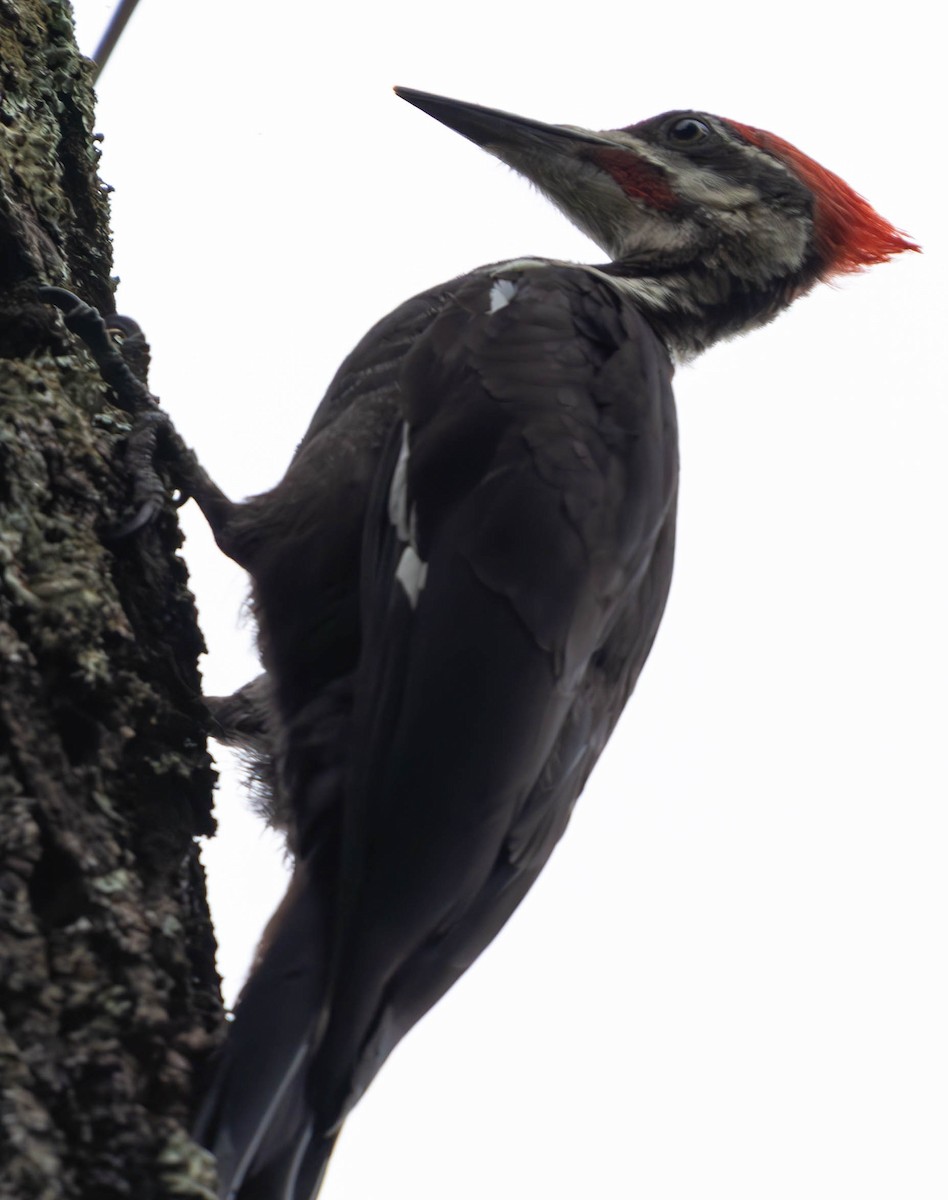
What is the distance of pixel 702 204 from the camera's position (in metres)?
→ 3.52

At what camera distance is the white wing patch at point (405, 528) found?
2.15 meters

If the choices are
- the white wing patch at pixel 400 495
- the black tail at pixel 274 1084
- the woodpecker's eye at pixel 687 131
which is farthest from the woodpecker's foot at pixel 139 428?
the woodpecker's eye at pixel 687 131

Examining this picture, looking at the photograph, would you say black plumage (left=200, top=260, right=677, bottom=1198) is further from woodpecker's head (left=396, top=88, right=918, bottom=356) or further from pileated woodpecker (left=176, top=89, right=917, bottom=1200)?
woodpecker's head (left=396, top=88, right=918, bottom=356)

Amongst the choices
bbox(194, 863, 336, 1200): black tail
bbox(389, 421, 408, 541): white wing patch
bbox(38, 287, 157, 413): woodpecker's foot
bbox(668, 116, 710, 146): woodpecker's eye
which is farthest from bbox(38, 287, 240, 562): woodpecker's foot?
bbox(668, 116, 710, 146): woodpecker's eye

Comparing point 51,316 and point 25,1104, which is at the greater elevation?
point 51,316

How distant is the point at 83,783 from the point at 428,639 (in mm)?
658

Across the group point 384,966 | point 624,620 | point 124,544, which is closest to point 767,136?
point 624,620

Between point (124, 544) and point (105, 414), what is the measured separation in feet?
0.93

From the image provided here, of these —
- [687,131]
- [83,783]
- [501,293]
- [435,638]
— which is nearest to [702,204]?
[687,131]

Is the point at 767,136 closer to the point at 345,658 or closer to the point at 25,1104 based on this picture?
the point at 345,658

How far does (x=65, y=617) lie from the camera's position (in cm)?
162

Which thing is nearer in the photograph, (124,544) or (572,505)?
(124,544)

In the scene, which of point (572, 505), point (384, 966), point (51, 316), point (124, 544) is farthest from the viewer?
point (572, 505)

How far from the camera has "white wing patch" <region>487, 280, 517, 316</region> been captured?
8.37ft
